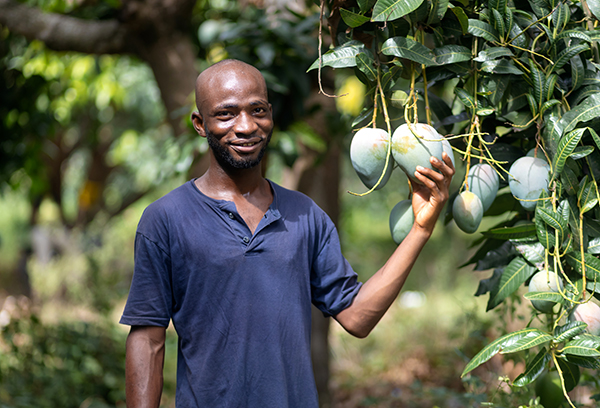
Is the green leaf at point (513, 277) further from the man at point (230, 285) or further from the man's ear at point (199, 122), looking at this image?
the man's ear at point (199, 122)

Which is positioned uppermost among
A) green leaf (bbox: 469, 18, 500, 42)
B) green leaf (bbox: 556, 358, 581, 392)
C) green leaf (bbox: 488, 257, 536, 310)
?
green leaf (bbox: 469, 18, 500, 42)

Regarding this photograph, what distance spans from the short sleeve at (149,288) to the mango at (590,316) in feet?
2.57

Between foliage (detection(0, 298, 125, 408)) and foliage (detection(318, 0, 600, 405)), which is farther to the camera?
foliage (detection(0, 298, 125, 408))

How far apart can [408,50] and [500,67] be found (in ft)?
0.62

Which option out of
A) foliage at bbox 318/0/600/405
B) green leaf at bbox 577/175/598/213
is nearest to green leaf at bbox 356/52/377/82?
foliage at bbox 318/0/600/405

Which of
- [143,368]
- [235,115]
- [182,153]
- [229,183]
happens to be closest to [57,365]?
[182,153]

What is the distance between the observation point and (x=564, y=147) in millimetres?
959

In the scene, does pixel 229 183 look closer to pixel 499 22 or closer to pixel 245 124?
pixel 245 124

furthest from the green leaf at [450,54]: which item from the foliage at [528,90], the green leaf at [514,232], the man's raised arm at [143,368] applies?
the man's raised arm at [143,368]

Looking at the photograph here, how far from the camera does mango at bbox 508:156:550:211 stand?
1.04 m

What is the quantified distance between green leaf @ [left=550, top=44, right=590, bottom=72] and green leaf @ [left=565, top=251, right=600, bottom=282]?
0.34m

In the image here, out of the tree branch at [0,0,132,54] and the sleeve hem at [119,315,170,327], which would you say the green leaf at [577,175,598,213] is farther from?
the tree branch at [0,0,132,54]

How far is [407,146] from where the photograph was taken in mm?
993

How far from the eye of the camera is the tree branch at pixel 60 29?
246 cm
